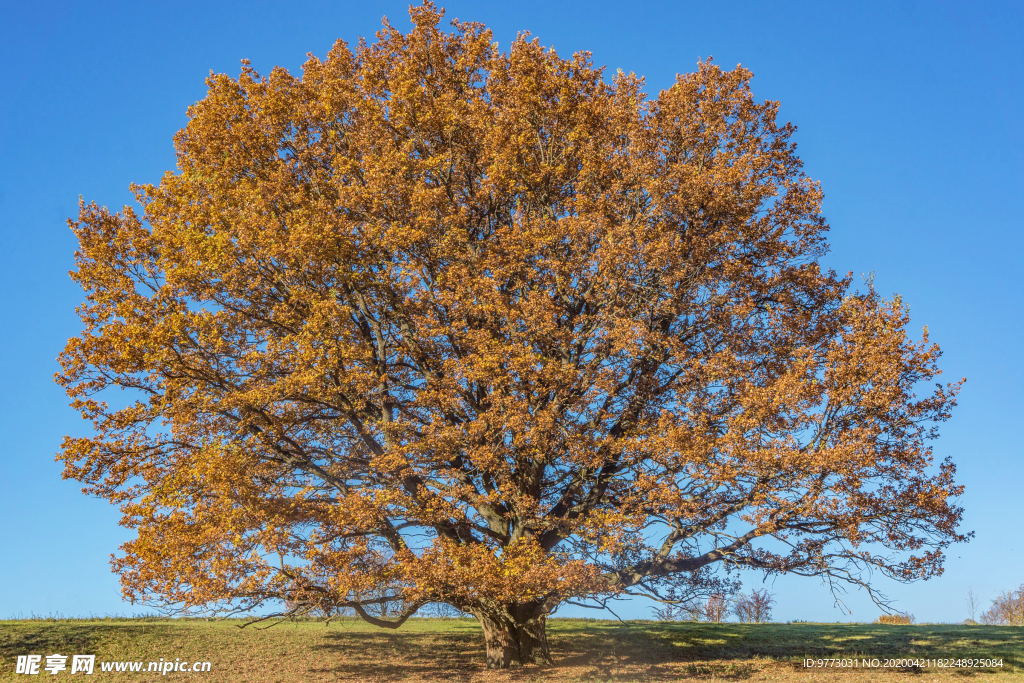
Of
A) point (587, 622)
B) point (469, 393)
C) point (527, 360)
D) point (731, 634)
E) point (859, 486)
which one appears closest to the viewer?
point (859, 486)

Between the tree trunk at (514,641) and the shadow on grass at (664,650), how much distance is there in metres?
0.46

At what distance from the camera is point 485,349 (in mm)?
14898

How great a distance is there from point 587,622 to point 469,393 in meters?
14.8

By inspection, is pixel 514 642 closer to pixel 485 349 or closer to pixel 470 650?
pixel 470 650

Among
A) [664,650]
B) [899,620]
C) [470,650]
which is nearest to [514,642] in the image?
[470,650]

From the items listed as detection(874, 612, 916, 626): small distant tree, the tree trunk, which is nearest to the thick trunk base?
the tree trunk

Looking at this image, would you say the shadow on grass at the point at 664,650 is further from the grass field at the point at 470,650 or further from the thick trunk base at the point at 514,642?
the thick trunk base at the point at 514,642

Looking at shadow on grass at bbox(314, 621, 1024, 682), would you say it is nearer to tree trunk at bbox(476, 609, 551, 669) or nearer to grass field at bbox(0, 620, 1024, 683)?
grass field at bbox(0, 620, 1024, 683)

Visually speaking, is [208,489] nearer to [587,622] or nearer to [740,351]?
[740,351]

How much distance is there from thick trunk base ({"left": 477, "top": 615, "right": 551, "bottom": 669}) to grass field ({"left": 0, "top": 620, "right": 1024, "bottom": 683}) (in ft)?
1.65

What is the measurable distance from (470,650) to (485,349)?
386 inches

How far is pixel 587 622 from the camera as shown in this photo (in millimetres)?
26078

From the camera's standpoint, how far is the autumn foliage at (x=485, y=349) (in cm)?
1354

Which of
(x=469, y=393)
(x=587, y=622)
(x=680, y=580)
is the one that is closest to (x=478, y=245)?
(x=469, y=393)
